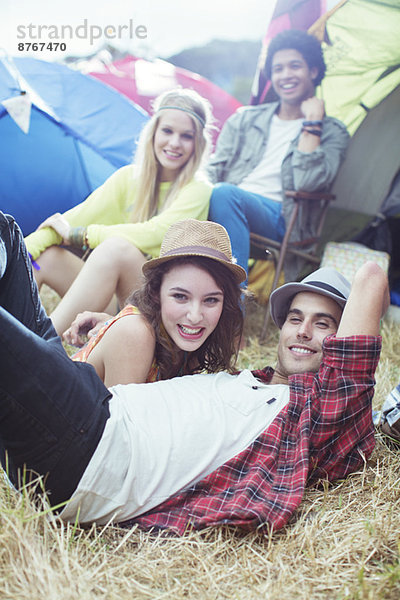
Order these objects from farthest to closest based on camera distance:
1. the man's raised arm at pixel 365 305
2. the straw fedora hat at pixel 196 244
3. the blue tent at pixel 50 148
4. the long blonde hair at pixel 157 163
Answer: the blue tent at pixel 50 148 < the long blonde hair at pixel 157 163 < the straw fedora hat at pixel 196 244 < the man's raised arm at pixel 365 305

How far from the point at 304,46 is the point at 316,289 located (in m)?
2.61

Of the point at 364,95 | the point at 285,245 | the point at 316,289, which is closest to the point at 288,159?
the point at 285,245

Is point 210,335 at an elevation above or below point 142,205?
below

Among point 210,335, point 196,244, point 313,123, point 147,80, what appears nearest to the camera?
point 196,244

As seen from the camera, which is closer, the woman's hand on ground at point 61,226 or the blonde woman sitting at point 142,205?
the blonde woman sitting at point 142,205

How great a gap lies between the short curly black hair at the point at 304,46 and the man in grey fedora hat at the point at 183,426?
2.61 meters

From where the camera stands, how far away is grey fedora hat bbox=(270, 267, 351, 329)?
168 cm

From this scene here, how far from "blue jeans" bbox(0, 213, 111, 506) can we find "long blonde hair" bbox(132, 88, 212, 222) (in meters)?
1.52

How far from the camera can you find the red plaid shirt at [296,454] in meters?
1.29

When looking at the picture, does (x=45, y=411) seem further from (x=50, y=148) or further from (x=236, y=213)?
(x=50, y=148)

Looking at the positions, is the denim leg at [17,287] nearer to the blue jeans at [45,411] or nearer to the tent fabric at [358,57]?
the blue jeans at [45,411]

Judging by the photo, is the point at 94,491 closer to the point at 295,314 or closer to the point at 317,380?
the point at 317,380

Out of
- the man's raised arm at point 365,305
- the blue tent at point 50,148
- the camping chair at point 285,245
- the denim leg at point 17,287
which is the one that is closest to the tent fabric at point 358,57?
the camping chair at point 285,245

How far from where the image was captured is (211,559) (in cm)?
120
